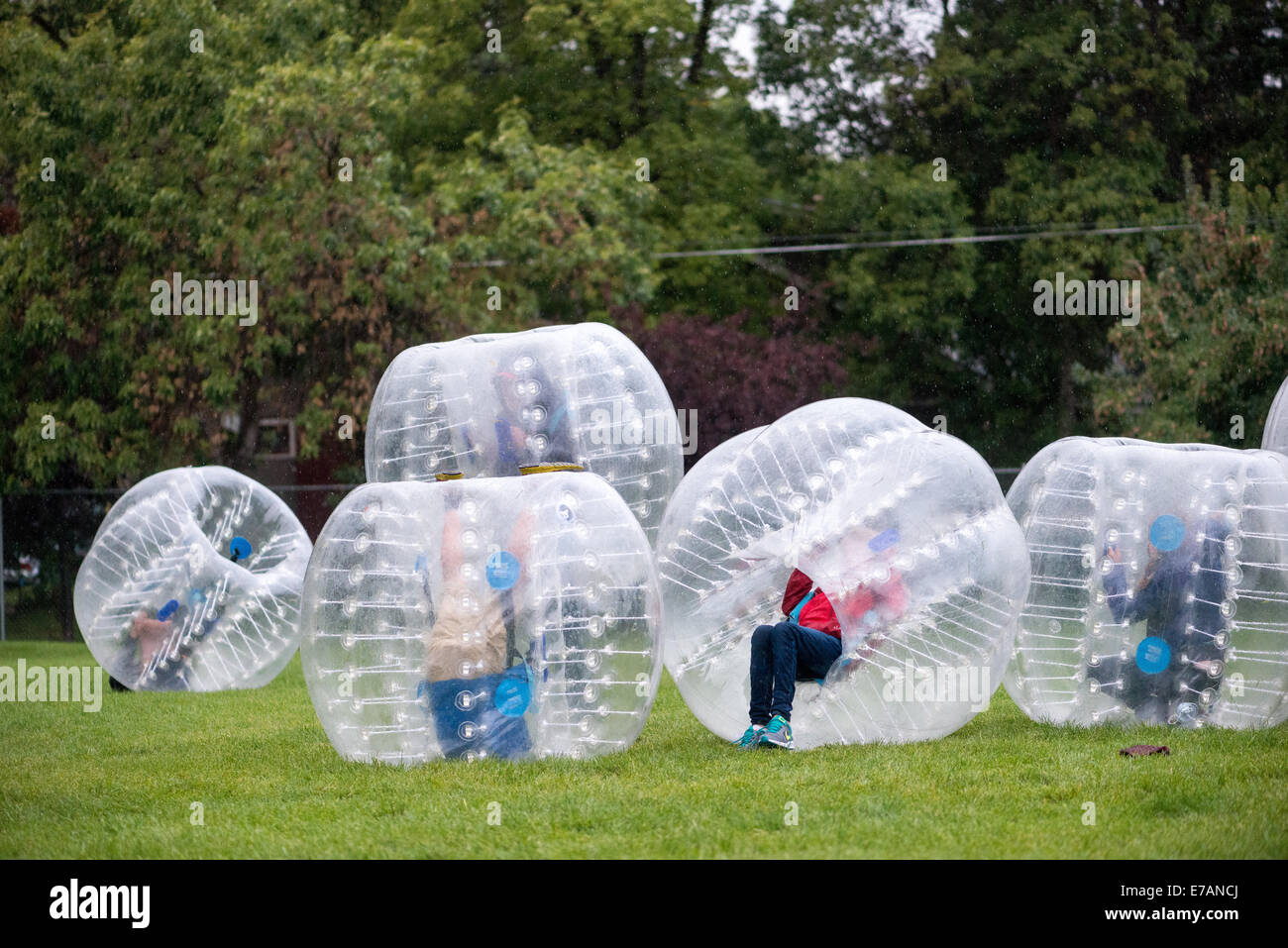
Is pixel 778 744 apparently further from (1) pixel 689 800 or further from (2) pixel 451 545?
(2) pixel 451 545

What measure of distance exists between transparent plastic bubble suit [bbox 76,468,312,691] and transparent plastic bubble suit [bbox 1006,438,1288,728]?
20.6 ft

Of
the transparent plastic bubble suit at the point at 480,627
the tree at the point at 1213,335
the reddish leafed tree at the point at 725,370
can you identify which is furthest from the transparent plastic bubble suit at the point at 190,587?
the tree at the point at 1213,335

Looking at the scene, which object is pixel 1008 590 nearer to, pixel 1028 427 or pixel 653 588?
pixel 653 588

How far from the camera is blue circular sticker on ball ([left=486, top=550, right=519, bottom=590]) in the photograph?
761 centimetres

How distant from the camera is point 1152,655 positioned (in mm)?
8398

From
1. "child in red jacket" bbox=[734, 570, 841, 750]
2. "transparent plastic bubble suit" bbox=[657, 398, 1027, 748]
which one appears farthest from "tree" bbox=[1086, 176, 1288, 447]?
"child in red jacket" bbox=[734, 570, 841, 750]

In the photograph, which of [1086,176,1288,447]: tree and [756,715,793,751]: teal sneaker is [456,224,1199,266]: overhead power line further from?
[756,715,793,751]: teal sneaker

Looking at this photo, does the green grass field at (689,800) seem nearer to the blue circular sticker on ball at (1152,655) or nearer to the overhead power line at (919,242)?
the blue circular sticker on ball at (1152,655)

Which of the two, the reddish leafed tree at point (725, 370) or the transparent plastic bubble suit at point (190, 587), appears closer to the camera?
the transparent plastic bubble suit at point (190, 587)

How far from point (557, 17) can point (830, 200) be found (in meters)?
6.06

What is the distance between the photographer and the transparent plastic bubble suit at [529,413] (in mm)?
9852

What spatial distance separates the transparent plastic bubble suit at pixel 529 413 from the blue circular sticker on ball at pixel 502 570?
2.05 m

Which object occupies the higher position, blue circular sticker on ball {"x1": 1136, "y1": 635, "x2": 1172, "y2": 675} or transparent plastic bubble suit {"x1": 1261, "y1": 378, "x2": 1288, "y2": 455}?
transparent plastic bubble suit {"x1": 1261, "y1": 378, "x2": 1288, "y2": 455}
